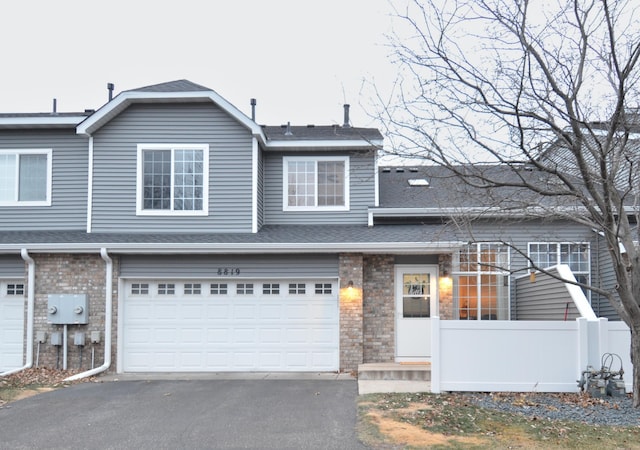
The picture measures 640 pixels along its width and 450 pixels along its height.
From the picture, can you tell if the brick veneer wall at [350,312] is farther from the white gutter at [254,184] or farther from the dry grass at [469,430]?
the dry grass at [469,430]

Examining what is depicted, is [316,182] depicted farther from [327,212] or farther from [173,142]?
[173,142]

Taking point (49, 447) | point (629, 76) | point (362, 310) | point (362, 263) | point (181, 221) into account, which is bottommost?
point (49, 447)

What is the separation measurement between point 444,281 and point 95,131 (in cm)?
833

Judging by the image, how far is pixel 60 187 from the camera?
14.8 metres

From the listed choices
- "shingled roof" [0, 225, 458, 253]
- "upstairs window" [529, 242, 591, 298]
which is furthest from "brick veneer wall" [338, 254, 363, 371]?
"upstairs window" [529, 242, 591, 298]

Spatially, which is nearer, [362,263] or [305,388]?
[305,388]

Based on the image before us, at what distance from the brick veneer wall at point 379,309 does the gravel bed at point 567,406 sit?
10.9ft

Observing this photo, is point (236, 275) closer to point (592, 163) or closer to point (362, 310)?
point (362, 310)

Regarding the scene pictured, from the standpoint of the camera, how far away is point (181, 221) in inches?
569

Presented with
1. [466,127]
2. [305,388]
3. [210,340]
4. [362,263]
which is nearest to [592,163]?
[466,127]

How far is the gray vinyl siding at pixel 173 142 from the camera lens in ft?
47.3

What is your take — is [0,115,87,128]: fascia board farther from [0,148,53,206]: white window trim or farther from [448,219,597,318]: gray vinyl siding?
[448,219,597,318]: gray vinyl siding

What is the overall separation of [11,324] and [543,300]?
1138cm

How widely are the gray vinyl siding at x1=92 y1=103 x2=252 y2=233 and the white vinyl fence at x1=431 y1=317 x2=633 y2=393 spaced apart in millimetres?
5634
